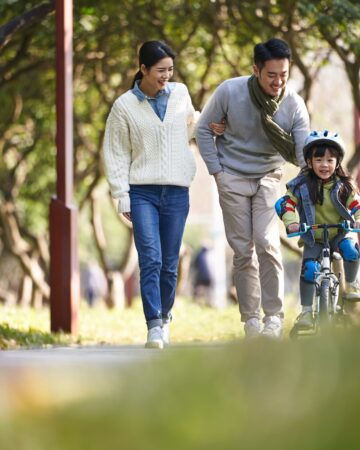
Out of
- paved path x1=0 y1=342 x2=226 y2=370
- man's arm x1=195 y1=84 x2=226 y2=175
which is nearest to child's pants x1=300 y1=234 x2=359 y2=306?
man's arm x1=195 y1=84 x2=226 y2=175

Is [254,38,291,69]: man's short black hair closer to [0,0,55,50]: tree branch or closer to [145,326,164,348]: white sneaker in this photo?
[145,326,164,348]: white sneaker

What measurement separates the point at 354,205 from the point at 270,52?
1.02m

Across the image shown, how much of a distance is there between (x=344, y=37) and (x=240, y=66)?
4730 mm

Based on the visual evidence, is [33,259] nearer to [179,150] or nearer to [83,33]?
[83,33]

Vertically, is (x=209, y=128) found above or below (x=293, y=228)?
above

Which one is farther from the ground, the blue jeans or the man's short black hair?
the man's short black hair

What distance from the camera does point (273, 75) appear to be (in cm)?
755

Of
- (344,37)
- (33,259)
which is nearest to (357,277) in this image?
(344,37)

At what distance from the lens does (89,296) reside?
114 ft

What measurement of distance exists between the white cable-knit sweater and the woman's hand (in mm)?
188

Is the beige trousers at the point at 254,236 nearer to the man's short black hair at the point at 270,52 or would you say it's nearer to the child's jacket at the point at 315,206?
the child's jacket at the point at 315,206

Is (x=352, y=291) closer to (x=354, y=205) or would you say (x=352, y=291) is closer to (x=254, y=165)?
(x=354, y=205)

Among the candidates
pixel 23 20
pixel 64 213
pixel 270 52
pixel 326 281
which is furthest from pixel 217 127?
pixel 23 20

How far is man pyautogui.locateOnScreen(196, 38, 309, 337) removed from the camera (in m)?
A: 7.70
